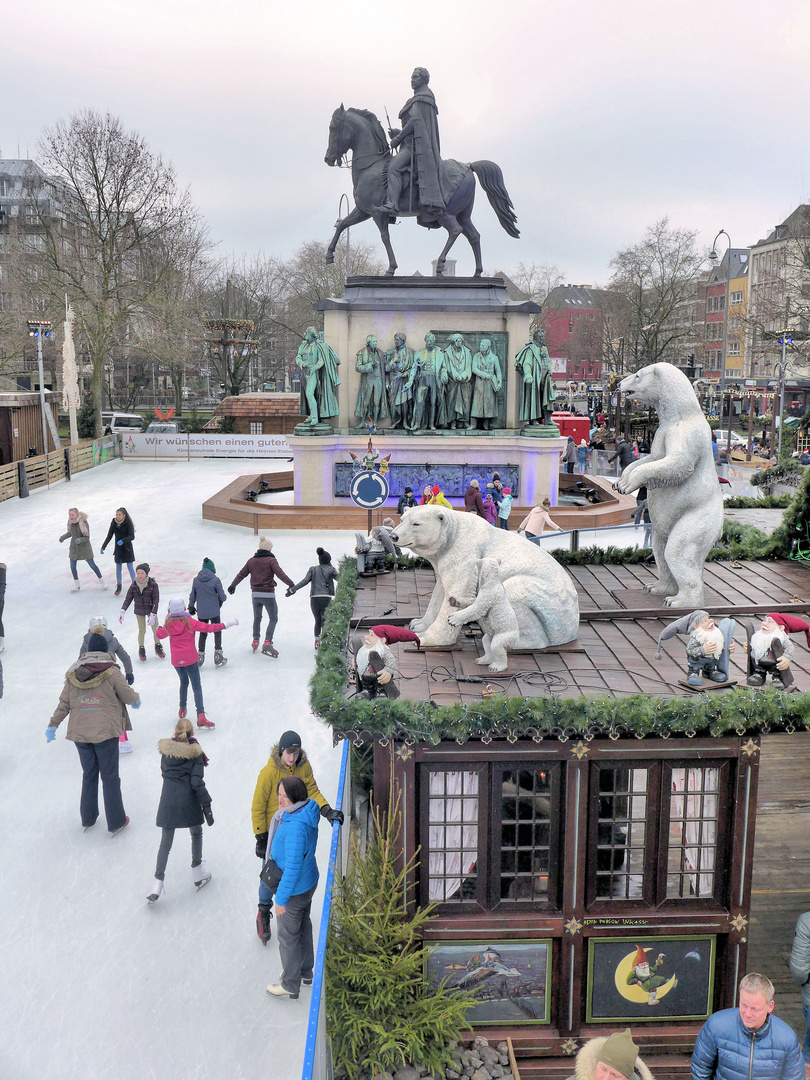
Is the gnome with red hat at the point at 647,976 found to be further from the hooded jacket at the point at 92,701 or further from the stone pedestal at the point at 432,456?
the stone pedestal at the point at 432,456

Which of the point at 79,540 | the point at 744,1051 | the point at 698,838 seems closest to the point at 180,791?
the point at 698,838

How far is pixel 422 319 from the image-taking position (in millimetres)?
21938

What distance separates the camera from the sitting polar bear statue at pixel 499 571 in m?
7.05

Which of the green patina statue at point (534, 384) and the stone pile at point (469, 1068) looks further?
the green patina statue at point (534, 384)

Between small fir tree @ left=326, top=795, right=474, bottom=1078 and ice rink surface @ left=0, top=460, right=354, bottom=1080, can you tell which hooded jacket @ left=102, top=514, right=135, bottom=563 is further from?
small fir tree @ left=326, top=795, right=474, bottom=1078

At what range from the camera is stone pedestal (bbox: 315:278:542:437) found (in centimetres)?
2188

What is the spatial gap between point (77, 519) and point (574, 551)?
871cm

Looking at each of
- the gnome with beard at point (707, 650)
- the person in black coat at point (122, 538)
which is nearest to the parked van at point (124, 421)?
the person in black coat at point (122, 538)

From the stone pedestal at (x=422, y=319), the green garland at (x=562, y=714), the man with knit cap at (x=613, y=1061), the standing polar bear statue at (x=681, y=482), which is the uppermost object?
the stone pedestal at (x=422, y=319)

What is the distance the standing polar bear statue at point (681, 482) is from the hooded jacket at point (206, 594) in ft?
18.1

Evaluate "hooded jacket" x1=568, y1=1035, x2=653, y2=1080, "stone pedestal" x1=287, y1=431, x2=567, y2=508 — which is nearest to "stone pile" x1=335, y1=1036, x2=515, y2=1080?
"hooded jacket" x1=568, y1=1035, x2=653, y2=1080

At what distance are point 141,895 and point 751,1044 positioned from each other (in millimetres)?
4553

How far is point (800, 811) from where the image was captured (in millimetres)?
9695

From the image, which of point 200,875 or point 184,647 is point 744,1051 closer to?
point 200,875
